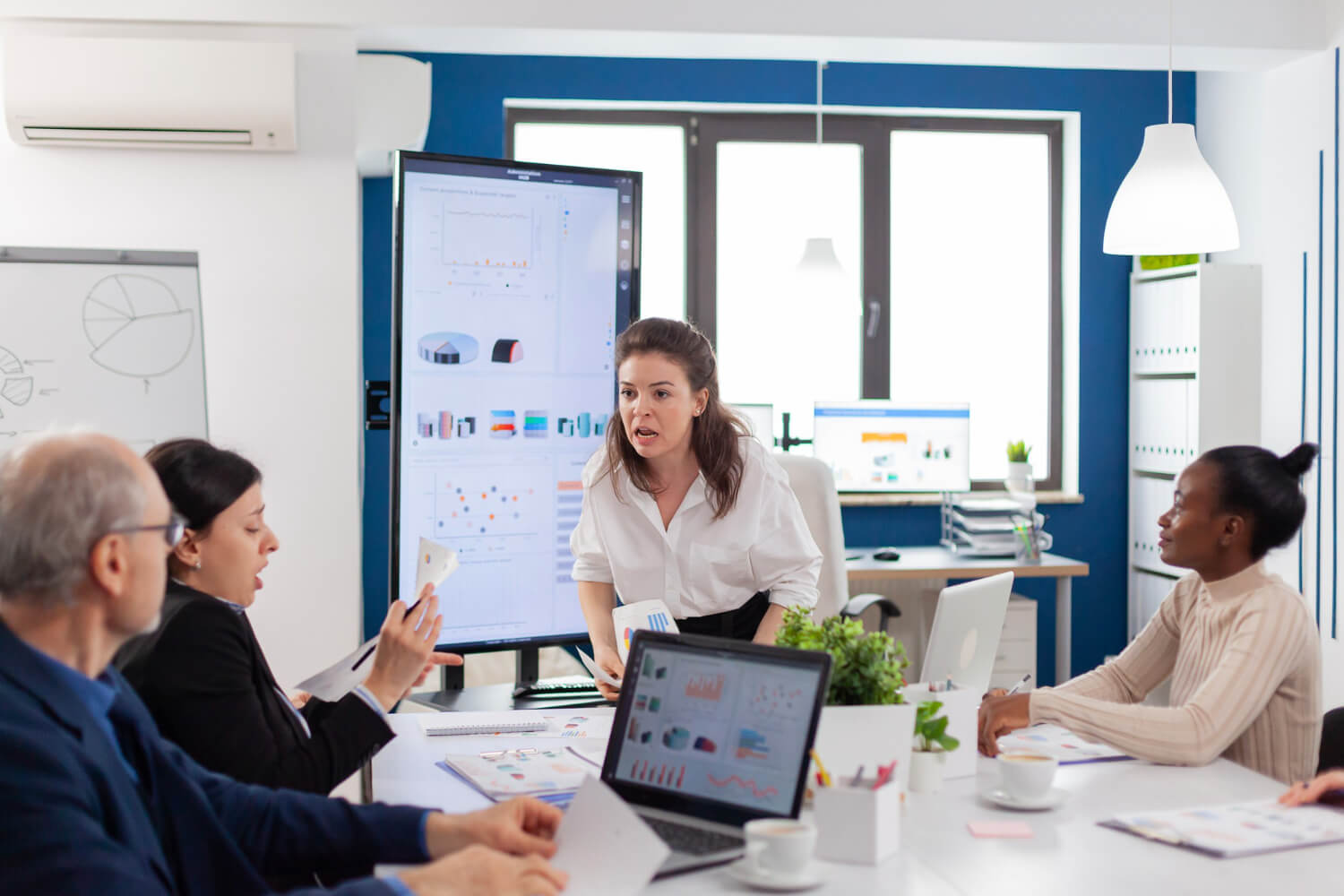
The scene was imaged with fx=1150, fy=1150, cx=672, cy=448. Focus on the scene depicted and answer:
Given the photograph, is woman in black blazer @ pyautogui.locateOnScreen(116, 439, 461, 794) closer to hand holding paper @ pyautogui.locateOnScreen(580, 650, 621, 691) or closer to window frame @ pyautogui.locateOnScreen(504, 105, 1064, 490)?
hand holding paper @ pyautogui.locateOnScreen(580, 650, 621, 691)

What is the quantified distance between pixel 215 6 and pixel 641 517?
2141mm

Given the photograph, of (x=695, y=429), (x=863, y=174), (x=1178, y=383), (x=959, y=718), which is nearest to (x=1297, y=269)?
(x=1178, y=383)

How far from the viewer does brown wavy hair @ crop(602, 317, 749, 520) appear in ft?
8.21

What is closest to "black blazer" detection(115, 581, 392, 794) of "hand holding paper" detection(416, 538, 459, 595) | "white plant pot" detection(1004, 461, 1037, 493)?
"hand holding paper" detection(416, 538, 459, 595)

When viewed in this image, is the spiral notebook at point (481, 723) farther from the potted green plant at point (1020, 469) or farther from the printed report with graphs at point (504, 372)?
the potted green plant at point (1020, 469)

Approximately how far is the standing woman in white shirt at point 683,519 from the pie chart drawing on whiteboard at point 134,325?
1649 mm

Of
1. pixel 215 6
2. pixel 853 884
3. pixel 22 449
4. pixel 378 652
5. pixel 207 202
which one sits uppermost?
pixel 215 6

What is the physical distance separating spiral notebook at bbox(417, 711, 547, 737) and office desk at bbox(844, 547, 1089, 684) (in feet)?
7.63

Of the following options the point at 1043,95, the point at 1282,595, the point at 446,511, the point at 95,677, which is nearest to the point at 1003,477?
the point at 1043,95

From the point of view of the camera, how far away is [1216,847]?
1351mm

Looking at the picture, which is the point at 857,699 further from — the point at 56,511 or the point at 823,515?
the point at 823,515

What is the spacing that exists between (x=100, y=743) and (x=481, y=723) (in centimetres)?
92

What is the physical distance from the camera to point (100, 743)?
116 centimetres

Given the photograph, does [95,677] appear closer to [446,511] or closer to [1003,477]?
[446,511]
